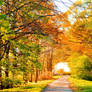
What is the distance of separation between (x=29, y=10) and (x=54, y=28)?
371cm

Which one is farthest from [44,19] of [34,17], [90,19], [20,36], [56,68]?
[56,68]

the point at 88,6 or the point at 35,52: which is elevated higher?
the point at 88,6

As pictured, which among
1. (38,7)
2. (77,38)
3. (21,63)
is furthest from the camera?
(77,38)

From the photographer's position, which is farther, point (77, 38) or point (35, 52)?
point (77, 38)

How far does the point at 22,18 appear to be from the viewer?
10.8m

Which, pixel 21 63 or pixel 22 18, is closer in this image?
pixel 22 18

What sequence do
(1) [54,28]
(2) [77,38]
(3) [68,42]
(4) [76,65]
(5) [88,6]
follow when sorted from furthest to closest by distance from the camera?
(4) [76,65]
(3) [68,42]
(2) [77,38]
(5) [88,6]
(1) [54,28]

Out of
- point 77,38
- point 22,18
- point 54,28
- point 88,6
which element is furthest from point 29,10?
point 77,38

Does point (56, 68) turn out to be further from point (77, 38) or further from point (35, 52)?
point (35, 52)

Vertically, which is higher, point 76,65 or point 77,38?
point 77,38

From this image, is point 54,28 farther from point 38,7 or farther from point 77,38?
point 77,38

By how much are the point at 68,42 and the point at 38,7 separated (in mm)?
13984

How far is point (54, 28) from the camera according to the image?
14000 millimetres

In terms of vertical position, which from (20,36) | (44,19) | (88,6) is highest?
(88,6)
